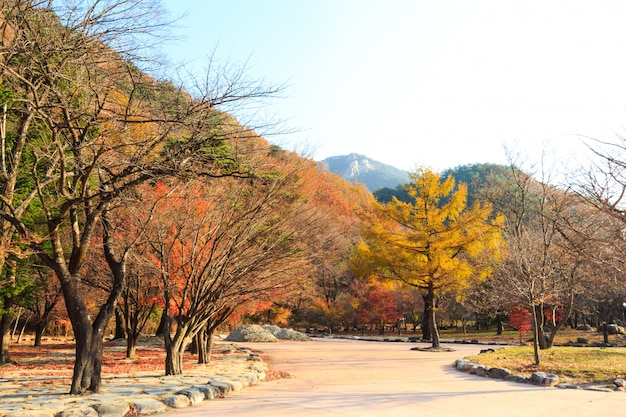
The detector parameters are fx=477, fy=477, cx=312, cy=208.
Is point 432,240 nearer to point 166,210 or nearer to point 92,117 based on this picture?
point 166,210

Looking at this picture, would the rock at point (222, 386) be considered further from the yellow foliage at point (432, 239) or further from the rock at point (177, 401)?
the yellow foliage at point (432, 239)

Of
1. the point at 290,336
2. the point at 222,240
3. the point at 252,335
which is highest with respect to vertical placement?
the point at 222,240

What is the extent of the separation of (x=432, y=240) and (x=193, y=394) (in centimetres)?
1665

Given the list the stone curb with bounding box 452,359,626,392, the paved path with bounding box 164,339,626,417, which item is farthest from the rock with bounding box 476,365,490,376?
the paved path with bounding box 164,339,626,417

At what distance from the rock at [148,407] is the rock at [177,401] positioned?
178mm

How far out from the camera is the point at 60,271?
787cm

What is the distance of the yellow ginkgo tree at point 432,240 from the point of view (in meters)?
22.3

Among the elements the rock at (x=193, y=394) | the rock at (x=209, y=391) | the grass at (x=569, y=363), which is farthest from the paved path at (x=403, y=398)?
the grass at (x=569, y=363)

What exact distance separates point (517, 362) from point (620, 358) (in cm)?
308

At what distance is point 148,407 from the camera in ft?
22.8

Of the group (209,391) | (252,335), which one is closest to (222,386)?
(209,391)

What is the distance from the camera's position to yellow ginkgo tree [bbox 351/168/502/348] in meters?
22.3

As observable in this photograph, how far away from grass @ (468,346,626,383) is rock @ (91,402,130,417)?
349 inches

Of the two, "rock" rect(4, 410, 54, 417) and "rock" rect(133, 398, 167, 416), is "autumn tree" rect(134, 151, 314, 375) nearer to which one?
"rock" rect(133, 398, 167, 416)
